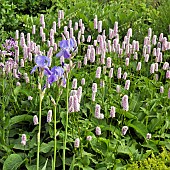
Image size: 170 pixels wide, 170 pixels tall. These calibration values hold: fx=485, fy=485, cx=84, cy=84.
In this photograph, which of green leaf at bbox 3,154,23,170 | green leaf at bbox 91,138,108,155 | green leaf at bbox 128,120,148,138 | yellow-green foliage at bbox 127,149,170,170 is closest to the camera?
yellow-green foliage at bbox 127,149,170,170

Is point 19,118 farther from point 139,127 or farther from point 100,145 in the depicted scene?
point 139,127

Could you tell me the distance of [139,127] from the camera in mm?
3838

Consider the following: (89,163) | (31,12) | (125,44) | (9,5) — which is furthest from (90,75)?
(31,12)

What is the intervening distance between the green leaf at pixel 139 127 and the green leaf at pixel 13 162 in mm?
912

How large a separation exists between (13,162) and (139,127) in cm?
104

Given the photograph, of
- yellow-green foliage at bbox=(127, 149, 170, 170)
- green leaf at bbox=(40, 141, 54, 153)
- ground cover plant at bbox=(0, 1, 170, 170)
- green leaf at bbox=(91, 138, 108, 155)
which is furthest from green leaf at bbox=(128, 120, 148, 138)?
green leaf at bbox=(40, 141, 54, 153)

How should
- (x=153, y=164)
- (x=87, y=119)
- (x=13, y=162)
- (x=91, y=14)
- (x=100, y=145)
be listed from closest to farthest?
(x=153, y=164) < (x=13, y=162) < (x=100, y=145) < (x=87, y=119) < (x=91, y=14)

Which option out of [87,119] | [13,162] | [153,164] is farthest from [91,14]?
[153,164]

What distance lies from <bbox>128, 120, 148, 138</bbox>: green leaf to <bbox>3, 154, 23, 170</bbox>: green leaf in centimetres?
91

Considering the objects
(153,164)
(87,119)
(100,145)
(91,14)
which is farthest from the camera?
(91,14)

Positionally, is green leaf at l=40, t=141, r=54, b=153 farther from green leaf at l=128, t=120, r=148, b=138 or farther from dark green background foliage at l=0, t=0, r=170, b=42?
dark green background foliage at l=0, t=0, r=170, b=42

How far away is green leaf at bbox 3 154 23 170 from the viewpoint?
3.42m

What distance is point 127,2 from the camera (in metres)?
7.38

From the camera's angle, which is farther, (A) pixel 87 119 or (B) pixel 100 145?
(A) pixel 87 119
